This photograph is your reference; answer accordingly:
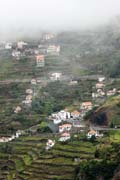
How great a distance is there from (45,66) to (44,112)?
48.4ft

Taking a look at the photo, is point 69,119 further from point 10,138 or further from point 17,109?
point 17,109

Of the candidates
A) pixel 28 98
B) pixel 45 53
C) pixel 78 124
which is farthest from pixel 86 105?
pixel 45 53

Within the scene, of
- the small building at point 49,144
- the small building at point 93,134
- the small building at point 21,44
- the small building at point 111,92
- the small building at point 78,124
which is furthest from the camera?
the small building at point 21,44

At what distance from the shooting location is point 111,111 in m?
49.2

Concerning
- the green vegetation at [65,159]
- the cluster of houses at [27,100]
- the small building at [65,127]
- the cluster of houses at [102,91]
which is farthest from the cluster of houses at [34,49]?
the green vegetation at [65,159]

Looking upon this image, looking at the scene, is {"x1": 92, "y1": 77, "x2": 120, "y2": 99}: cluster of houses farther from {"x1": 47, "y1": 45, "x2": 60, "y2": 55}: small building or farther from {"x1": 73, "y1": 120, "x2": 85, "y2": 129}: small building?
{"x1": 47, "y1": 45, "x2": 60, "y2": 55}: small building

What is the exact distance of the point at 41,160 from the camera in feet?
140

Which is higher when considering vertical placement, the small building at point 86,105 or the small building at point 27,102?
the small building at point 27,102

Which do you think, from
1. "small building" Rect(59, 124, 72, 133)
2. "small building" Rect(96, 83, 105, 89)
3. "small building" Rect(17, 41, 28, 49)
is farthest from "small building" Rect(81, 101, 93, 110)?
"small building" Rect(17, 41, 28, 49)

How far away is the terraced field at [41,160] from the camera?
40.7 meters

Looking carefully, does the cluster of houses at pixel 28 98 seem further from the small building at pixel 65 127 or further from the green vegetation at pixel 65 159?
the green vegetation at pixel 65 159

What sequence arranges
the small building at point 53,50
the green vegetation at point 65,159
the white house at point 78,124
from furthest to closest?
the small building at point 53,50 → the white house at point 78,124 → the green vegetation at point 65,159

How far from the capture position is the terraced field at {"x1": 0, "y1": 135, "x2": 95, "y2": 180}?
133 feet

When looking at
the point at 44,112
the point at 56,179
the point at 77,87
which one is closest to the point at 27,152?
the point at 56,179
